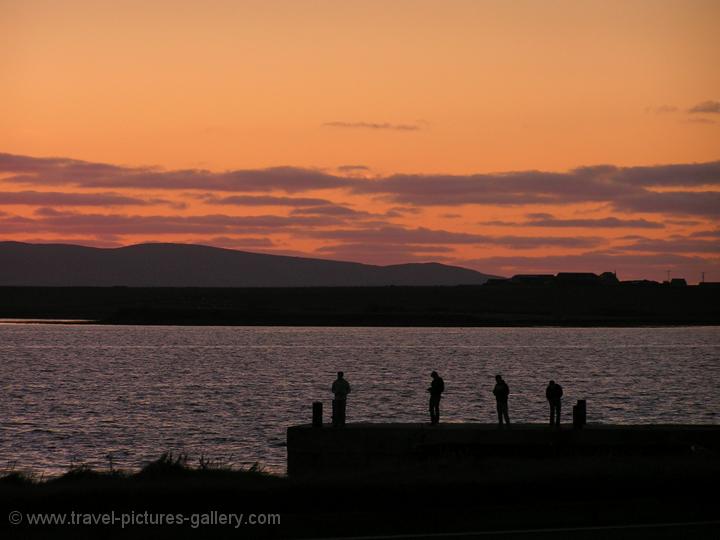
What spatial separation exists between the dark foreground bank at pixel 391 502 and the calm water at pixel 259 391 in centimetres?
1675

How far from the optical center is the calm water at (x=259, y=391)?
163 feet

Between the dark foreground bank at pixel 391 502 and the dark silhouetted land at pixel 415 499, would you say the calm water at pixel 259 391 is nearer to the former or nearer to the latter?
the dark silhouetted land at pixel 415 499

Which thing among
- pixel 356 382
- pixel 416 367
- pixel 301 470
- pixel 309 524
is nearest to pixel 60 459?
pixel 301 470

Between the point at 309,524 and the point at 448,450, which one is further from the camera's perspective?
the point at 448,450

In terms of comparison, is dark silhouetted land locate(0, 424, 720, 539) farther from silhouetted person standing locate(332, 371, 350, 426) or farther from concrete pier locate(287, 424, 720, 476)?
silhouetted person standing locate(332, 371, 350, 426)

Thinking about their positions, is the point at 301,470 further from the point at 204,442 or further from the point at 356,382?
the point at 356,382

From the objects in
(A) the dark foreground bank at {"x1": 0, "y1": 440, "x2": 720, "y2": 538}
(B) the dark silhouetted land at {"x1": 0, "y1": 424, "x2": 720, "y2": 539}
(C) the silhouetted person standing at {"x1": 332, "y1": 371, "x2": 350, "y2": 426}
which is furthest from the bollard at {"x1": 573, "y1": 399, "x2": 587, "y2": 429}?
(A) the dark foreground bank at {"x1": 0, "y1": 440, "x2": 720, "y2": 538}

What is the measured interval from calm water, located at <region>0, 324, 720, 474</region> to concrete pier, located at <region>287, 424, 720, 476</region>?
6916mm

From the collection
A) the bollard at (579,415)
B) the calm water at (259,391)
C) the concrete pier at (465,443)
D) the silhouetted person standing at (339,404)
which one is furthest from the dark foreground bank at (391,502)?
the calm water at (259,391)

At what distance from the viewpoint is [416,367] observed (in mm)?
106750

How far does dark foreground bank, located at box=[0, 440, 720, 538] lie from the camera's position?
19469 millimetres

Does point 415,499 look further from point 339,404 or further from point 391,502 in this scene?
point 339,404

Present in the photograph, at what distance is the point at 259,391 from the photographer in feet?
254

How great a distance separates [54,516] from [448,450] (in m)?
14.1
